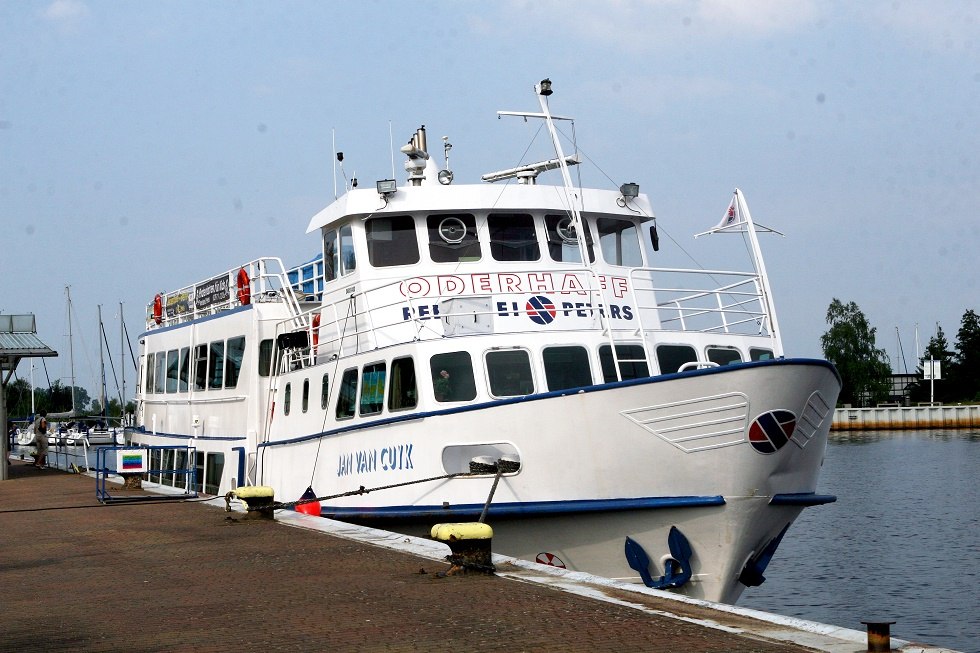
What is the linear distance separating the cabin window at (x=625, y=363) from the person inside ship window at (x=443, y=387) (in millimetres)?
1821

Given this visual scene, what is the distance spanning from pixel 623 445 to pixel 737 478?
120 centimetres

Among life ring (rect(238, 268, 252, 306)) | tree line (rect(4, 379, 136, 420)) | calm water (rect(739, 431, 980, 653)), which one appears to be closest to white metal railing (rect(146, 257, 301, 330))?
life ring (rect(238, 268, 252, 306))

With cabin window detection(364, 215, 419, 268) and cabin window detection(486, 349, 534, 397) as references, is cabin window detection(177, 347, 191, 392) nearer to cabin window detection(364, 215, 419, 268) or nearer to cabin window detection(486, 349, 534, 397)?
cabin window detection(364, 215, 419, 268)

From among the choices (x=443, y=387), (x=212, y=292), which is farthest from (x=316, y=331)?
(x=212, y=292)

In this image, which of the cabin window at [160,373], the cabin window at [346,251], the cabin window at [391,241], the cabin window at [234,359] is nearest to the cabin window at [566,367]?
the cabin window at [391,241]

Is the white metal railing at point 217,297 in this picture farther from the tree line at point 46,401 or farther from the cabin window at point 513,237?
the tree line at point 46,401

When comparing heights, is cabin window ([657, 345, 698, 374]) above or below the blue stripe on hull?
above

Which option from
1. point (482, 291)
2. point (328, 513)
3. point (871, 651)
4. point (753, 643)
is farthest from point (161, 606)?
point (482, 291)

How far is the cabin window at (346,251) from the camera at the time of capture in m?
16.2

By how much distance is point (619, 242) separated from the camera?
16.6 metres

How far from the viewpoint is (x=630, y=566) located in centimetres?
1230

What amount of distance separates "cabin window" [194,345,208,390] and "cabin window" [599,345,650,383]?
943cm

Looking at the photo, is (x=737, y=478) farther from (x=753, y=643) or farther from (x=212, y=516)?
(x=212, y=516)

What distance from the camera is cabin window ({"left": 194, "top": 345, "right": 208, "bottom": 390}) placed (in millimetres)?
20875
